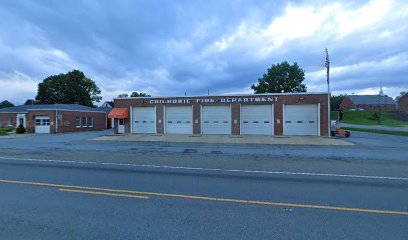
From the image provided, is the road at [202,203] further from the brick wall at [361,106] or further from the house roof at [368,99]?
the house roof at [368,99]

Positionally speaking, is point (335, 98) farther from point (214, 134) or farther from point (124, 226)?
point (124, 226)

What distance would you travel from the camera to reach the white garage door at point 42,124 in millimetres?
33138

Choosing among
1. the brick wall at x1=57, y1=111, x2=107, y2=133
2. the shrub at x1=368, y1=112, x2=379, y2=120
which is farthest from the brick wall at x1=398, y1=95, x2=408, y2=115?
the brick wall at x1=57, y1=111, x2=107, y2=133

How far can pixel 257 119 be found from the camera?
2538cm

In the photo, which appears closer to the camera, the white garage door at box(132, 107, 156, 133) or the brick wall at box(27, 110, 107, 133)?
the white garage door at box(132, 107, 156, 133)

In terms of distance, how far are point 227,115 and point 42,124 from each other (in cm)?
2635

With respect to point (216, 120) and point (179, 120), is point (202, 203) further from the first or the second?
point (179, 120)

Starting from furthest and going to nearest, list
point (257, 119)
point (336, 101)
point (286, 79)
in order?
point (336, 101), point (286, 79), point (257, 119)

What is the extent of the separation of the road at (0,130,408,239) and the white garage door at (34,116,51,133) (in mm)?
28277

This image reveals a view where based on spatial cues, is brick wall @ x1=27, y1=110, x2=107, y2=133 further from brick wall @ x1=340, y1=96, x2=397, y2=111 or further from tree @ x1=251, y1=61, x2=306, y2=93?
brick wall @ x1=340, y1=96, x2=397, y2=111

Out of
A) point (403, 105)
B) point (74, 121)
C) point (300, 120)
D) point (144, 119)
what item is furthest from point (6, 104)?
point (403, 105)

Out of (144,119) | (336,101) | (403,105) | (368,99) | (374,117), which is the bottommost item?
(144,119)

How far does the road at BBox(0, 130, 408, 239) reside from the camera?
12.7 ft

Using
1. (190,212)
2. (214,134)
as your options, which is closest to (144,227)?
(190,212)
